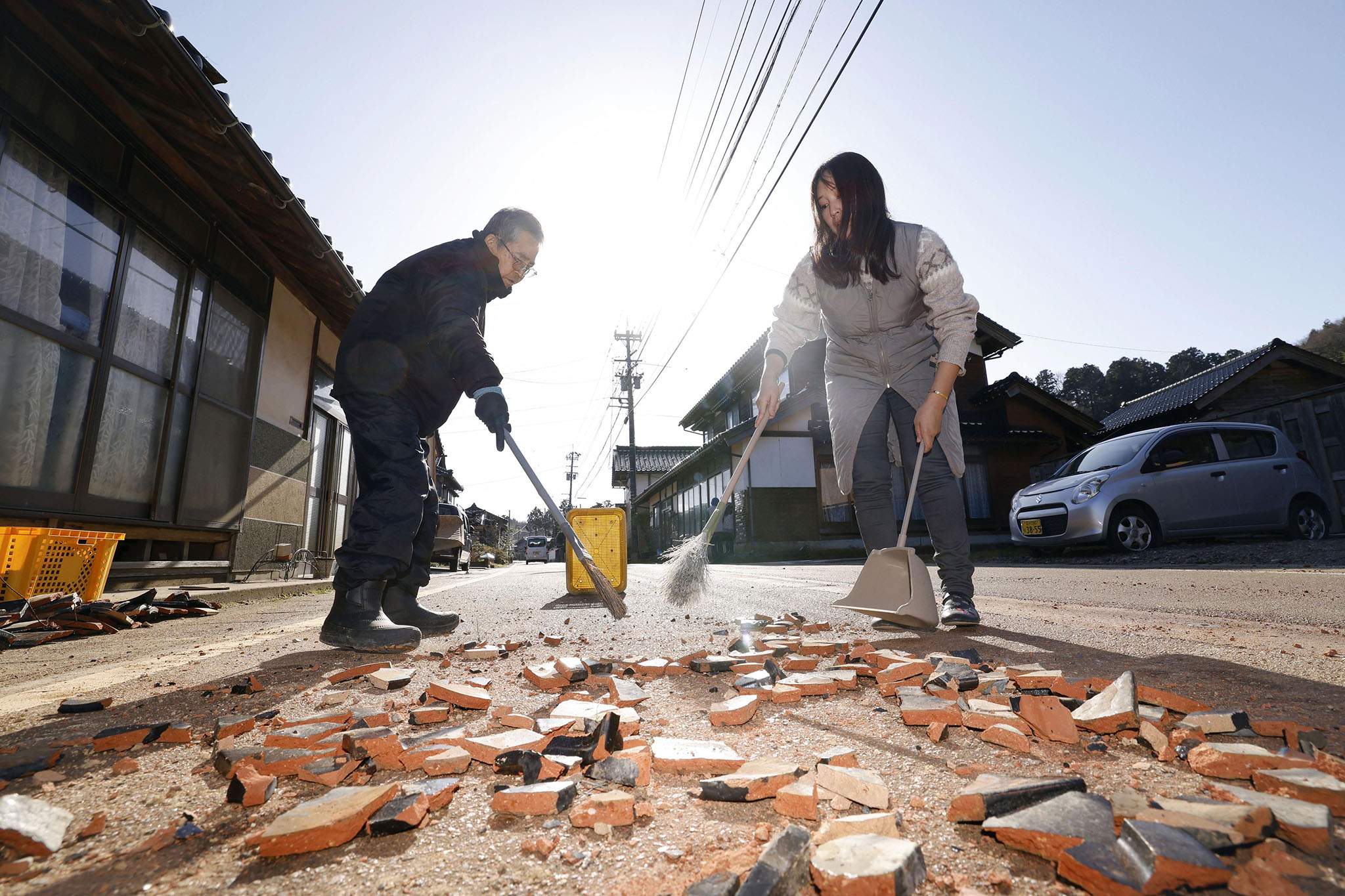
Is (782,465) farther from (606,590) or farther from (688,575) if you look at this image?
(606,590)

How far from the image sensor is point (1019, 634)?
2.20 m

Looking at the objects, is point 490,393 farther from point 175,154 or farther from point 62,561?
point 175,154

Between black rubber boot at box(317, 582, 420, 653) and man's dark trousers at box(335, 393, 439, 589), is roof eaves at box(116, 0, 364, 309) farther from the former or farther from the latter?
black rubber boot at box(317, 582, 420, 653)

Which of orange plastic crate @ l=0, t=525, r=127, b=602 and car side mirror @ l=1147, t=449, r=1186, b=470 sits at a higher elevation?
car side mirror @ l=1147, t=449, r=1186, b=470

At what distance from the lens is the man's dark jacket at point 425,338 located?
238 cm

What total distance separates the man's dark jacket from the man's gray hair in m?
0.12

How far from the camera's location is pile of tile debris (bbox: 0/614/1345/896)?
0.66m

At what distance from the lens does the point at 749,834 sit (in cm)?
76

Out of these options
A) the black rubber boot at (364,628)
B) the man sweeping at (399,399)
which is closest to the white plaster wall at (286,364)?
the man sweeping at (399,399)

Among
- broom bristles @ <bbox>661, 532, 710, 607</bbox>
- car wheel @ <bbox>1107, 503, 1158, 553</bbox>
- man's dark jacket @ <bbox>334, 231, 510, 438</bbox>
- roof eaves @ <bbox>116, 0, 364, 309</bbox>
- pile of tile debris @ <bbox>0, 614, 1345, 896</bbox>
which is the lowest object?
pile of tile debris @ <bbox>0, 614, 1345, 896</bbox>

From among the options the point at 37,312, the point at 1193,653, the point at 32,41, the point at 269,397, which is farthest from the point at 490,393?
the point at 269,397

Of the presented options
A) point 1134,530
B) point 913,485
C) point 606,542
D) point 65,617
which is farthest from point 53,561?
point 1134,530

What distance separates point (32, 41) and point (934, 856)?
17.8ft

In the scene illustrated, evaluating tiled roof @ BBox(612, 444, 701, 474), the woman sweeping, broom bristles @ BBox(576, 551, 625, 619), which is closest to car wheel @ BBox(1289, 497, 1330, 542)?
the woman sweeping
